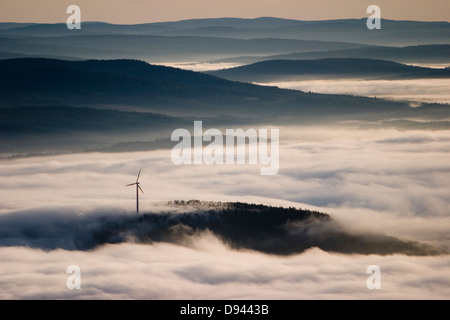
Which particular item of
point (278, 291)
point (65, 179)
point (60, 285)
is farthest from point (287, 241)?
point (65, 179)

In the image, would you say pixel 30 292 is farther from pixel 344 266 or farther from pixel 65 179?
pixel 65 179

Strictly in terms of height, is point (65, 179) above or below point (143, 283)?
above

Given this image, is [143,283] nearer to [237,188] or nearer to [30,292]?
[30,292]

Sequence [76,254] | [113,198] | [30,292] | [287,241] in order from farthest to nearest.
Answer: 1. [113,198]
2. [287,241]
3. [76,254]
4. [30,292]
